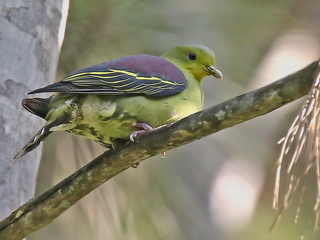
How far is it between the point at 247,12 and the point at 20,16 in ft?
4.54

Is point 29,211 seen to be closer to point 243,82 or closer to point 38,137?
point 38,137

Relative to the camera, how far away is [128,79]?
256 cm

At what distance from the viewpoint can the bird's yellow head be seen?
9.71 ft

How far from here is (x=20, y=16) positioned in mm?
2773

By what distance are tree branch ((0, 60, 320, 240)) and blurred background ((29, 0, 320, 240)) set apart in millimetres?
1183

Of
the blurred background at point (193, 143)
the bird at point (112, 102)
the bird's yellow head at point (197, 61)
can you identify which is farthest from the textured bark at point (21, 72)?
the blurred background at point (193, 143)

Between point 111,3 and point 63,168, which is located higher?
point 111,3

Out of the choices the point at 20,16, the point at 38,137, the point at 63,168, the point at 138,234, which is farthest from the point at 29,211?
the point at 138,234

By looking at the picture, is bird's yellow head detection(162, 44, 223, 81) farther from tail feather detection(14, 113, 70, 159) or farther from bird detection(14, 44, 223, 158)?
tail feather detection(14, 113, 70, 159)

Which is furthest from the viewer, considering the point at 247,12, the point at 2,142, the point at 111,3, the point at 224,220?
the point at 224,220

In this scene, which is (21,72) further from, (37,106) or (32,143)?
(32,143)

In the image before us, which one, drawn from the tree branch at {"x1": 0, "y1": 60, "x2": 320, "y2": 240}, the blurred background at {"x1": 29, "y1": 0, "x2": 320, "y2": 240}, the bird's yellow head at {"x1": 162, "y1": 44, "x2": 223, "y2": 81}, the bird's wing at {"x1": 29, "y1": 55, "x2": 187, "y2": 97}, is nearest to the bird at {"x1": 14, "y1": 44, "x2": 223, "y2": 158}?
the bird's wing at {"x1": 29, "y1": 55, "x2": 187, "y2": 97}

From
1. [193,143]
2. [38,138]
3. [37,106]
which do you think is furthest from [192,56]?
[193,143]

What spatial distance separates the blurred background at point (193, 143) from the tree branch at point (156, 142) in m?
1.18
